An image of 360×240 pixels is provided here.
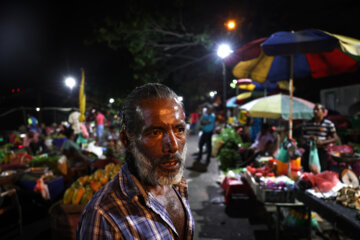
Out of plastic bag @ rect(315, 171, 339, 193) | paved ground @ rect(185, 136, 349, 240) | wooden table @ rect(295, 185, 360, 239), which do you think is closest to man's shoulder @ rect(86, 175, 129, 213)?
wooden table @ rect(295, 185, 360, 239)

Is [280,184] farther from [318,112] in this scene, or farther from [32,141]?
[32,141]

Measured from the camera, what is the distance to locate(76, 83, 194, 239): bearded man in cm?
108

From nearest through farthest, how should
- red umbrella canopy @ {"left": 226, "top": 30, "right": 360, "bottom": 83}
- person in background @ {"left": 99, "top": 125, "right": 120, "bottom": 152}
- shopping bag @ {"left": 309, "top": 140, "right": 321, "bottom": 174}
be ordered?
1. shopping bag @ {"left": 309, "top": 140, "right": 321, "bottom": 174}
2. red umbrella canopy @ {"left": 226, "top": 30, "right": 360, "bottom": 83}
3. person in background @ {"left": 99, "top": 125, "right": 120, "bottom": 152}

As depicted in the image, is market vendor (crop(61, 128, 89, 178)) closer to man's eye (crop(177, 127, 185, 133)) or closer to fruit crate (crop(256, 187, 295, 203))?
fruit crate (crop(256, 187, 295, 203))

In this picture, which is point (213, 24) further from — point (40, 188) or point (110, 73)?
point (40, 188)

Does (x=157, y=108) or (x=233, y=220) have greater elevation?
(x=157, y=108)

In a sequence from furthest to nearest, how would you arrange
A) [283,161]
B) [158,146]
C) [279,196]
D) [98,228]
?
[283,161] → [279,196] → [158,146] → [98,228]

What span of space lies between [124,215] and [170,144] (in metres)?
0.44

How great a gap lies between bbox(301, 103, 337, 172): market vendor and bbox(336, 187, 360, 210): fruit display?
2478mm

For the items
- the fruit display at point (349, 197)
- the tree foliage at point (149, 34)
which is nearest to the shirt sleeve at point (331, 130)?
the fruit display at point (349, 197)

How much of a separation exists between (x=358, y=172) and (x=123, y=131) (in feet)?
13.3

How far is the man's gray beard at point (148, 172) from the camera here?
1.28 meters

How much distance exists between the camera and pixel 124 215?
3.67 feet

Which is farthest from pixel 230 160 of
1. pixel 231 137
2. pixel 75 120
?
pixel 75 120
